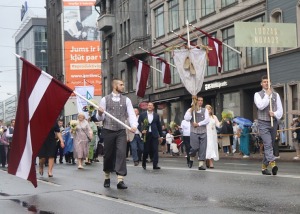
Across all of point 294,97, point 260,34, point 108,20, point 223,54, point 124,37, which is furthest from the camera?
point 108,20

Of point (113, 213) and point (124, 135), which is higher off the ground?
point (124, 135)

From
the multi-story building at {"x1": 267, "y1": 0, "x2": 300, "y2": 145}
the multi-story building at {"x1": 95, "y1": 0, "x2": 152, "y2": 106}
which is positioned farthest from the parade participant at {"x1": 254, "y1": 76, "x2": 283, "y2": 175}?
the multi-story building at {"x1": 95, "y1": 0, "x2": 152, "y2": 106}

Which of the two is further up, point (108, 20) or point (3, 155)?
point (108, 20)

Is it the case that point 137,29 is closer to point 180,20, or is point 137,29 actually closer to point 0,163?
point 180,20

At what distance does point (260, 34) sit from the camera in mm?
24594

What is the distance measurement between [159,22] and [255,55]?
→ 15.3 m

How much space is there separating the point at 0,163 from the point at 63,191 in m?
14.0

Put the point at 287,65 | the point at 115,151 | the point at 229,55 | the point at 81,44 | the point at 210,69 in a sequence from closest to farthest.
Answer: the point at 115,151
the point at 287,65
the point at 229,55
the point at 210,69
the point at 81,44

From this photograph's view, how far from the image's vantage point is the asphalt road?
322 inches

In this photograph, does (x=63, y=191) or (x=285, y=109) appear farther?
(x=285, y=109)

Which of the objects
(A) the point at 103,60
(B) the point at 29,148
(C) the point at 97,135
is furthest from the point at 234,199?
(A) the point at 103,60

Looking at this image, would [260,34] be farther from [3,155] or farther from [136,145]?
[3,155]

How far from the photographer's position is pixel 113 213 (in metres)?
7.91

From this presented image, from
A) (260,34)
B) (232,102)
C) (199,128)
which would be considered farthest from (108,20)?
(199,128)
